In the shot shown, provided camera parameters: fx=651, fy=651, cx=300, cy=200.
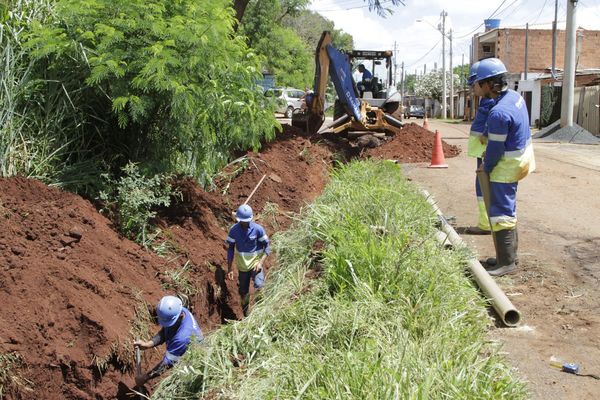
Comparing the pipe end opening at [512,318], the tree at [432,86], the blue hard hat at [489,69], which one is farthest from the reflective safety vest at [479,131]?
the tree at [432,86]

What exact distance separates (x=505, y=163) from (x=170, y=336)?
3.41 m

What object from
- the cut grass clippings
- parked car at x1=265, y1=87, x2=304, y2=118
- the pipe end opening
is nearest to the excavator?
parked car at x1=265, y1=87, x2=304, y2=118

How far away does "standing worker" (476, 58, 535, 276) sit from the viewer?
5949 mm

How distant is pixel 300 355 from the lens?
3750mm

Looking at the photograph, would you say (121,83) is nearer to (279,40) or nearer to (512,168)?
(512,168)

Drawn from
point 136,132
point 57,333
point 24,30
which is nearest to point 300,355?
point 57,333

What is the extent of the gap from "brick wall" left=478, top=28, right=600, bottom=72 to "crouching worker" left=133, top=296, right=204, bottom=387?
53.0m

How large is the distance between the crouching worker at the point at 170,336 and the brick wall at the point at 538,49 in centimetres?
5300

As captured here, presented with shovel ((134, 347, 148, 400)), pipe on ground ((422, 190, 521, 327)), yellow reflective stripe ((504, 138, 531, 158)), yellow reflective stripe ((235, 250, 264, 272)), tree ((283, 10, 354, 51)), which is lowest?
shovel ((134, 347, 148, 400))

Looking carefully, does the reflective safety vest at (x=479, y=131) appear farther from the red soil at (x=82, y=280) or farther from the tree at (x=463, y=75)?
the tree at (x=463, y=75)

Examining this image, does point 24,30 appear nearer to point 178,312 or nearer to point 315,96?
point 178,312

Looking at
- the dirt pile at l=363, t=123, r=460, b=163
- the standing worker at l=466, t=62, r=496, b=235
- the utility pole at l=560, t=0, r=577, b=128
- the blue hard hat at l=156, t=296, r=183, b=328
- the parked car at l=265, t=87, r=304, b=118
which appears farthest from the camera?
the utility pole at l=560, t=0, r=577, b=128

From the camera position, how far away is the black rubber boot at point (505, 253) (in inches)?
235

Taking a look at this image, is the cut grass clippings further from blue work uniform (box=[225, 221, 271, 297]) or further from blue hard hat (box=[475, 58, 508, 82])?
blue hard hat (box=[475, 58, 508, 82])
